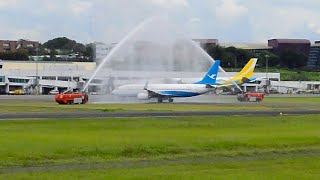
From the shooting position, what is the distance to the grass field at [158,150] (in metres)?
25.0

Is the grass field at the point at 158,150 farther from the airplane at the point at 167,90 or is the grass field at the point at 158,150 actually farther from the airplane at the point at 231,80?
the airplane at the point at 231,80

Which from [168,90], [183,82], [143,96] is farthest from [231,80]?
[143,96]

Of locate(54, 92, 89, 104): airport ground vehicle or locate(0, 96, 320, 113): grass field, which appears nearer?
locate(0, 96, 320, 113): grass field

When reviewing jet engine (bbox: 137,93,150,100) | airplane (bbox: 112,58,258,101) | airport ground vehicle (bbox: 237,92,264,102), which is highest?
airplane (bbox: 112,58,258,101)

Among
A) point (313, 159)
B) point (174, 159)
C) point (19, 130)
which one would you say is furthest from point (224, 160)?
point (19, 130)

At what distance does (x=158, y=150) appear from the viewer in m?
32.2

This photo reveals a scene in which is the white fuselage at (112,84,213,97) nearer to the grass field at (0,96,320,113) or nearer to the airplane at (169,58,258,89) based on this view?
the airplane at (169,58,258,89)

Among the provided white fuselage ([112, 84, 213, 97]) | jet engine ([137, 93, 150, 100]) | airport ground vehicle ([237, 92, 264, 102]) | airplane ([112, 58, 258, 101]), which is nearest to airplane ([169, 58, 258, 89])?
airplane ([112, 58, 258, 101])

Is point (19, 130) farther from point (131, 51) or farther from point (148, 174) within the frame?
point (131, 51)

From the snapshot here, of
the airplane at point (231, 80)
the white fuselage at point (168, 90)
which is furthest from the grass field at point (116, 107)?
the airplane at point (231, 80)

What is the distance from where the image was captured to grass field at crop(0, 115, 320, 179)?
24969 millimetres

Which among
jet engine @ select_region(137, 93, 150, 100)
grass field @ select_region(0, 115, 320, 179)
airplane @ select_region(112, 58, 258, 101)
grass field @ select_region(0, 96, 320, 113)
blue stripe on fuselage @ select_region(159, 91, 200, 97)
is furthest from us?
airplane @ select_region(112, 58, 258, 101)

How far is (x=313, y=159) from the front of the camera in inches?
1163

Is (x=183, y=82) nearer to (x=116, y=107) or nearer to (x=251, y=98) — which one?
(x=251, y=98)
